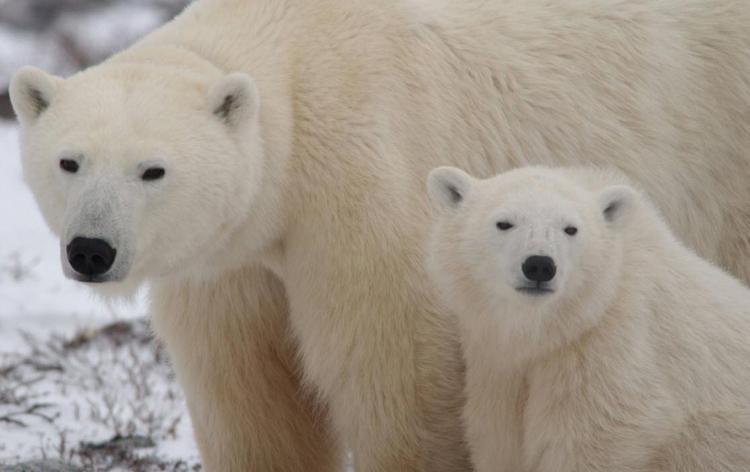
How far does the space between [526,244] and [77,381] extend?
4.23 m

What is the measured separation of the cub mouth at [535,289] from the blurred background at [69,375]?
1609 millimetres

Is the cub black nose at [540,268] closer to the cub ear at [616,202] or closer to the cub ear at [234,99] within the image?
the cub ear at [616,202]

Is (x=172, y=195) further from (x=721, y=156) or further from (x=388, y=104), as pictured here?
(x=721, y=156)

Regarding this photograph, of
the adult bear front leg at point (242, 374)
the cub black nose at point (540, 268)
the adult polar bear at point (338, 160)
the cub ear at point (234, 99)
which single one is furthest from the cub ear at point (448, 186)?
the adult bear front leg at point (242, 374)

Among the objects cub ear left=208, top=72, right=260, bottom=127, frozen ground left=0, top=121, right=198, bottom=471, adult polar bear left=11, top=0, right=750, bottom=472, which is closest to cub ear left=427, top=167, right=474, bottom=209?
adult polar bear left=11, top=0, right=750, bottom=472

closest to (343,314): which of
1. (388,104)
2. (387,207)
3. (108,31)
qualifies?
(387,207)

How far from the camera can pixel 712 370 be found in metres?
5.14

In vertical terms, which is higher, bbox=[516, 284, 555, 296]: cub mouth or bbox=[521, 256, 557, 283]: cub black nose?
bbox=[521, 256, 557, 283]: cub black nose

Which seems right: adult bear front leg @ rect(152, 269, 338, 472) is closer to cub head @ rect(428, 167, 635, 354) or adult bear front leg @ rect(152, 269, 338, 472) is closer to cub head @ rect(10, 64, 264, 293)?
cub head @ rect(10, 64, 264, 293)

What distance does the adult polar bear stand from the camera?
16.8 feet

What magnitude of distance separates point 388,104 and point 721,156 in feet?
5.59

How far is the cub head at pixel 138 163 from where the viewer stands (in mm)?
4902

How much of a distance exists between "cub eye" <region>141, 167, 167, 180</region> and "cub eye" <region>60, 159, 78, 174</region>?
0.76 feet

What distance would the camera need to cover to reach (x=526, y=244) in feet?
15.8
